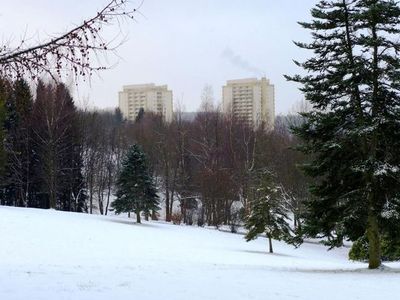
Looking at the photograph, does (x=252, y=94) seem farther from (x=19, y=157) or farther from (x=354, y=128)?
(x=354, y=128)

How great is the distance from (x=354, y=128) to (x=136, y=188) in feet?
86.6

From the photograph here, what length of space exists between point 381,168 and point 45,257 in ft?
39.1

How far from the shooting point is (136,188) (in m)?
39.4

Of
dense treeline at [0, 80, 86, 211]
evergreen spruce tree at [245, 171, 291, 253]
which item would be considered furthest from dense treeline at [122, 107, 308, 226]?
evergreen spruce tree at [245, 171, 291, 253]

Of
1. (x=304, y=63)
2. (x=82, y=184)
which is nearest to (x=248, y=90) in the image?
(x=82, y=184)

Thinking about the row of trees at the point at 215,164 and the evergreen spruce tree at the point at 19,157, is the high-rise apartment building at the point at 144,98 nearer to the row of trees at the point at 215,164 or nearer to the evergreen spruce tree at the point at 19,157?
the row of trees at the point at 215,164

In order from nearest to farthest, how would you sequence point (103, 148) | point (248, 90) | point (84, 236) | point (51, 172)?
point (84, 236), point (51, 172), point (103, 148), point (248, 90)

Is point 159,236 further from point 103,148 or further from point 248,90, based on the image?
point 248,90

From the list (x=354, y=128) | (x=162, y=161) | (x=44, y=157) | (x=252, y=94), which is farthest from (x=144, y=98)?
(x=354, y=128)

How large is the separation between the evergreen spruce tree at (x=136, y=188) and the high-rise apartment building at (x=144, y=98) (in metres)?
63.7

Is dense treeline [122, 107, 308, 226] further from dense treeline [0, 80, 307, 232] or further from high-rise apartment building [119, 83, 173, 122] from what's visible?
high-rise apartment building [119, 83, 173, 122]

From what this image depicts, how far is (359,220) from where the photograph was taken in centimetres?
1541

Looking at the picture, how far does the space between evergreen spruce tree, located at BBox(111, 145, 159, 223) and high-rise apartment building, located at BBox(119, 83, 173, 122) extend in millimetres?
63671

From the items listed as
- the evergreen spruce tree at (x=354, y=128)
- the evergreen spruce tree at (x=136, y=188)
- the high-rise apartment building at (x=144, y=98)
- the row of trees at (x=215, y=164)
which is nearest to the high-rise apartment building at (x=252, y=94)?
the high-rise apartment building at (x=144, y=98)
